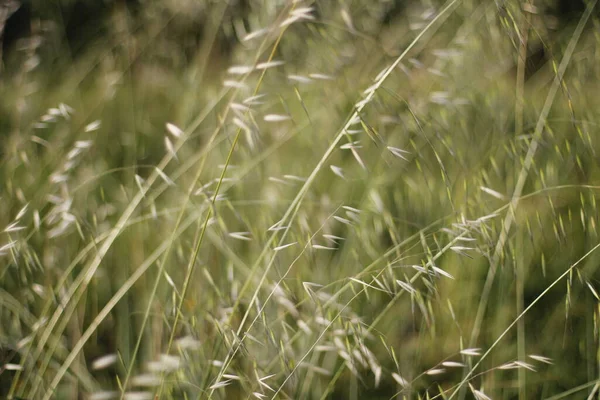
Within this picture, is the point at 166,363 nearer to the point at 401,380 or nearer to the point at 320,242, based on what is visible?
the point at 401,380

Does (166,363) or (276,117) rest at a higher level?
(276,117)

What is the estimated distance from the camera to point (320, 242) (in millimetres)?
1153

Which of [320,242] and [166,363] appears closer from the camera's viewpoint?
[166,363]

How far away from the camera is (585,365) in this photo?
3.04 ft

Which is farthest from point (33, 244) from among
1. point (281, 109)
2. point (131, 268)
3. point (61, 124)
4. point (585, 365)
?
point (585, 365)

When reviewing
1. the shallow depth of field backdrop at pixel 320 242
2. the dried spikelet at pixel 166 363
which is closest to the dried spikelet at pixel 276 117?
the shallow depth of field backdrop at pixel 320 242

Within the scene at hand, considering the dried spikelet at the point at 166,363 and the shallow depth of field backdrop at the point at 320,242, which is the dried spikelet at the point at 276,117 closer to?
the shallow depth of field backdrop at the point at 320,242

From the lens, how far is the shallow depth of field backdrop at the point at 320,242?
0.71 metres

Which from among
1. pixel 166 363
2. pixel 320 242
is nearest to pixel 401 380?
pixel 166 363

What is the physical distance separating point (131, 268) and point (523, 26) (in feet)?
2.91

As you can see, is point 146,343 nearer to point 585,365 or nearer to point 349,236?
point 349,236

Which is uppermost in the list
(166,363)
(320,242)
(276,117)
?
(276,117)

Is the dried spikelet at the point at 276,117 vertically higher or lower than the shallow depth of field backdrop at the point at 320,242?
higher

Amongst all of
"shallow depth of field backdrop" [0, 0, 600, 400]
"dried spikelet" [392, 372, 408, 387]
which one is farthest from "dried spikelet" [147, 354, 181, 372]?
"dried spikelet" [392, 372, 408, 387]
